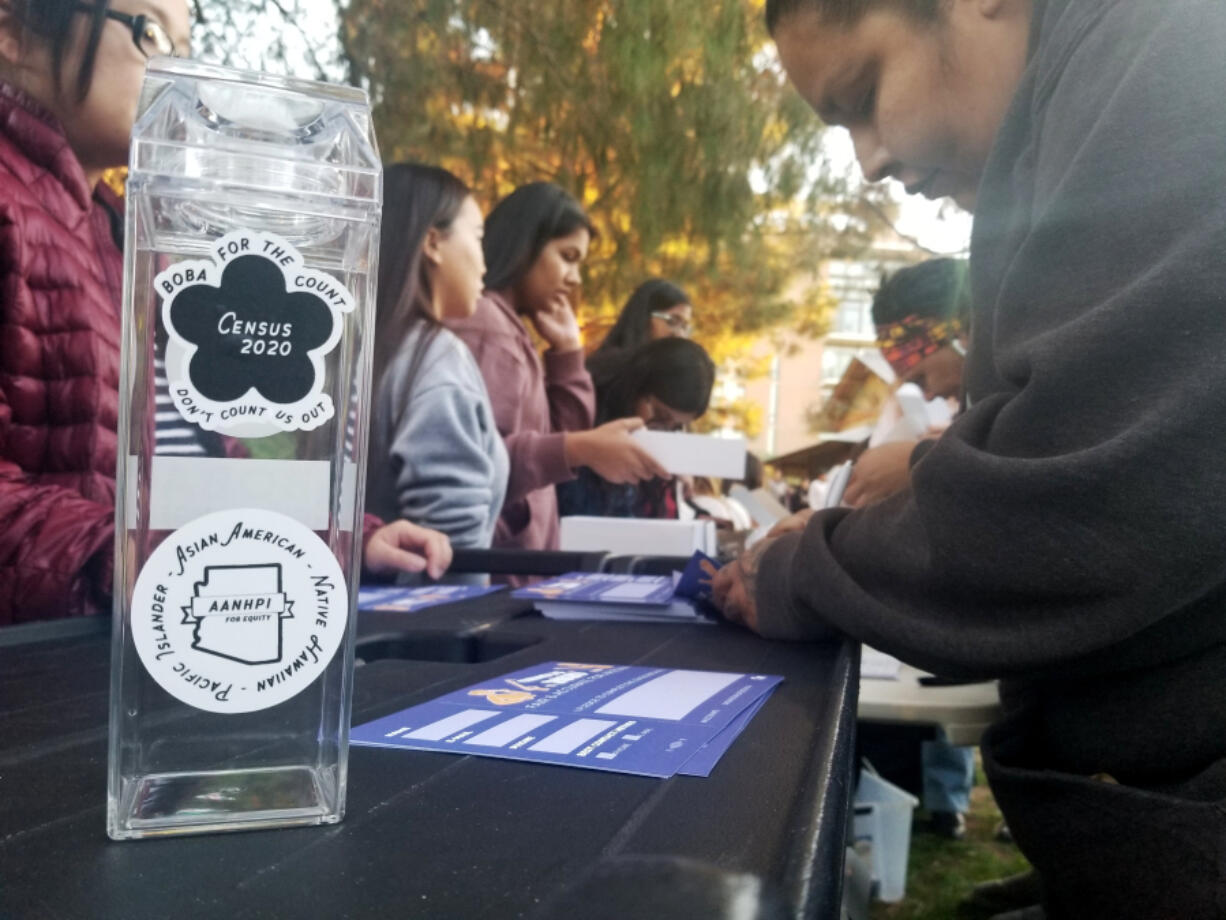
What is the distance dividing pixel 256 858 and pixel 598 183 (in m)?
1.90

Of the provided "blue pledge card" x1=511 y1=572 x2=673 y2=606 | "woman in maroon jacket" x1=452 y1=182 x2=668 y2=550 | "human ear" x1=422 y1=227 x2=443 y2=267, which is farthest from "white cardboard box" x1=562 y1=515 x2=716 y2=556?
"blue pledge card" x1=511 y1=572 x2=673 y2=606

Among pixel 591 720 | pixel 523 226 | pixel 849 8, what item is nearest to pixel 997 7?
pixel 849 8

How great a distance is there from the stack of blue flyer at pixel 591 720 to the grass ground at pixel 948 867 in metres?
1.29

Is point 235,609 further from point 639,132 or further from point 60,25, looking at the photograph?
point 639,132

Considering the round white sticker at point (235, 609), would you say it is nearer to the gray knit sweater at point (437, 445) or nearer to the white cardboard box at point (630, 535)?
the gray knit sweater at point (437, 445)

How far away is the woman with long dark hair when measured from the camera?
5.33 ft

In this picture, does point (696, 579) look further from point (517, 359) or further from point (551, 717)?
Answer: point (517, 359)

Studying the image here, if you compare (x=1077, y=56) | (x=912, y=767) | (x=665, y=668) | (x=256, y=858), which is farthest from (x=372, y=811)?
(x=912, y=767)

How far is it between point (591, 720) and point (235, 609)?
0.20 m

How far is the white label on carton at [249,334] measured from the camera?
0.96ft

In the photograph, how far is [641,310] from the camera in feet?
7.11

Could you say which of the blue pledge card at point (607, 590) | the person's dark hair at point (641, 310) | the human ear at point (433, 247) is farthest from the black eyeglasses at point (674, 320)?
the blue pledge card at point (607, 590)

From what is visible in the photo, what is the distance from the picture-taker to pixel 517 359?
6.32 ft

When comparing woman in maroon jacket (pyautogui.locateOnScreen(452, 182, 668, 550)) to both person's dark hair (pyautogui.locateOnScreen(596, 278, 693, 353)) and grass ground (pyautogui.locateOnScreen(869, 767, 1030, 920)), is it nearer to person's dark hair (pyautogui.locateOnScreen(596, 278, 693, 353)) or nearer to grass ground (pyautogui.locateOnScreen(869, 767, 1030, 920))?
person's dark hair (pyautogui.locateOnScreen(596, 278, 693, 353))
